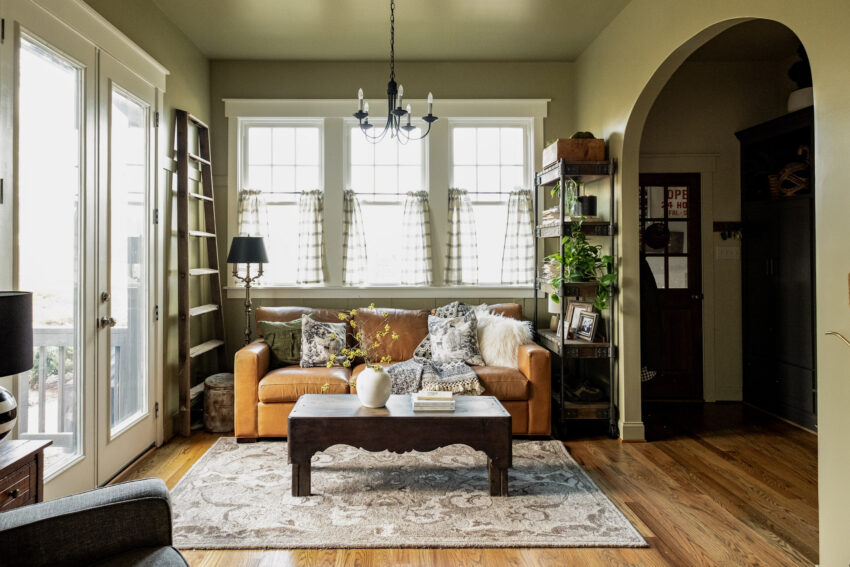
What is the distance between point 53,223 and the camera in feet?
9.62

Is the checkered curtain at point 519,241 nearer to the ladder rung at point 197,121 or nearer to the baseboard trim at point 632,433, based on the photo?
the baseboard trim at point 632,433

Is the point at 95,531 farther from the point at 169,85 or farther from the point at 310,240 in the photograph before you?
the point at 310,240

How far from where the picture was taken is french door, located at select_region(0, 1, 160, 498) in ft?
8.84

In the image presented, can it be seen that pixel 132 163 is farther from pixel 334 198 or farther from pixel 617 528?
pixel 617 528

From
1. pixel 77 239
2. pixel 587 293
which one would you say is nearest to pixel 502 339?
pixel 587 293

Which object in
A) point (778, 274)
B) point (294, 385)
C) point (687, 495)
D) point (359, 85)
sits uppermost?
point (359, 85)

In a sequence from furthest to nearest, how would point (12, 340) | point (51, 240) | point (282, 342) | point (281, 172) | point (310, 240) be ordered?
point (281, 172) → point (310, 240) → point (282, 342) → point (51, 240) → point (12, 340)

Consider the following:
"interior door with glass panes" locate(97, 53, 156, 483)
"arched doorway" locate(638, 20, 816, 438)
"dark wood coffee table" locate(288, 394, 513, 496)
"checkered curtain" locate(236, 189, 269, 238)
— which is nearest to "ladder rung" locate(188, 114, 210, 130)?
"interior door with glass panes" locate(97, 53, 156, 483)

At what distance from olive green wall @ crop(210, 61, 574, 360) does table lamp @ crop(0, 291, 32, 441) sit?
3.41 metres

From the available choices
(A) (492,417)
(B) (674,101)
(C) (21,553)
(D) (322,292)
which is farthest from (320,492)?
(B) (674,101)

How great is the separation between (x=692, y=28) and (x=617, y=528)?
9.11 ft

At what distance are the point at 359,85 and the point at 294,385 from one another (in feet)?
9.31

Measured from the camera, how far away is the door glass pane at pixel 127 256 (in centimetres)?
359

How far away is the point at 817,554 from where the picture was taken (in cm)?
261
